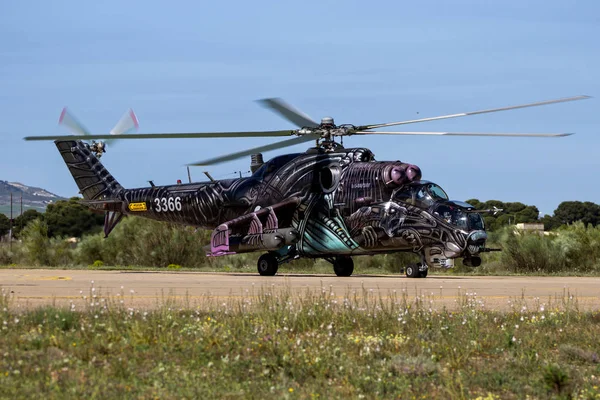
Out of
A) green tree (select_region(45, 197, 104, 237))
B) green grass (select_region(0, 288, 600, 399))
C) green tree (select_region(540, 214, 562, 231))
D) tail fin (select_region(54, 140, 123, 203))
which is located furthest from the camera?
green tree (select_region(540, 214, 562, 231))

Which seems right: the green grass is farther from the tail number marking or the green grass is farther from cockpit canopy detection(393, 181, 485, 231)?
the tail number marking

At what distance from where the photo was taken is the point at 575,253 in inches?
1526

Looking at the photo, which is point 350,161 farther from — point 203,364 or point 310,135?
point 203,364

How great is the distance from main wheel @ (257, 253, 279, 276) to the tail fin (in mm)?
8600

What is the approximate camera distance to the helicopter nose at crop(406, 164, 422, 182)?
29.0m

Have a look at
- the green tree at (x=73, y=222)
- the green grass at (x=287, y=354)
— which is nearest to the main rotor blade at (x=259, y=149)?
the green grass at (x=287, y=354)

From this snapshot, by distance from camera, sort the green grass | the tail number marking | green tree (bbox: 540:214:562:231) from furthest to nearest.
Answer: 1. green tree (bbox: 540:214:562:231)
2. the tail number marking
3. the green grass

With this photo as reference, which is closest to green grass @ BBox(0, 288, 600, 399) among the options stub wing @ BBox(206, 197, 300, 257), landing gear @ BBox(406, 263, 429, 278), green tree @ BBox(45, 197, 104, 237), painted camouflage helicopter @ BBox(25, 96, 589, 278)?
painted camouflage helicopter @ BBox(25, 96, 589, 278)

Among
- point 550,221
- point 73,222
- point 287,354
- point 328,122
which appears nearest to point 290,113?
point 328,122

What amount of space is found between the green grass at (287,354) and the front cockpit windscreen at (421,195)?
15.0 meters

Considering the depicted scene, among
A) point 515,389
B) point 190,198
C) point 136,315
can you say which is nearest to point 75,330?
point 136,315

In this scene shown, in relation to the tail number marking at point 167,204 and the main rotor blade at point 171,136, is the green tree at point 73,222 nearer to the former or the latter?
the tail number marking at point 167,204

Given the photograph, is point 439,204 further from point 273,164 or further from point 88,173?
point 88,173

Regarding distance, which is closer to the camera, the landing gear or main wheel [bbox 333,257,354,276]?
the landing gear
